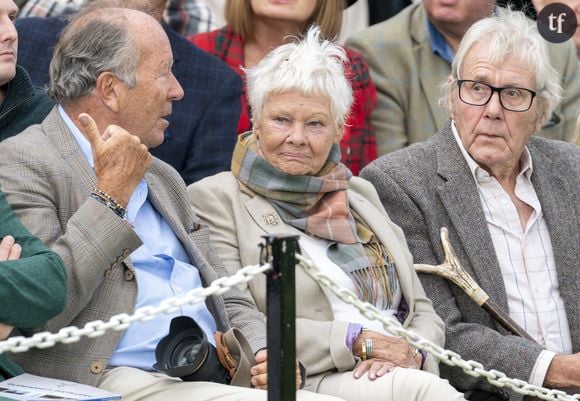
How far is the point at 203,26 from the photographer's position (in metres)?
7.22

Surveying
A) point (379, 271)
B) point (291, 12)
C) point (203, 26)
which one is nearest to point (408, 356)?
point (379, 271)

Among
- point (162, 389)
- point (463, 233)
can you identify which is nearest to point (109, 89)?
point (162, 389)

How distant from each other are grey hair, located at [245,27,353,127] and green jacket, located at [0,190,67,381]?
1432 mm

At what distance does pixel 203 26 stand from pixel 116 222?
10.5 feet

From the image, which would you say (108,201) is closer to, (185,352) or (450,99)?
(185,352)

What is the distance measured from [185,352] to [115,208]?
1.67 feet

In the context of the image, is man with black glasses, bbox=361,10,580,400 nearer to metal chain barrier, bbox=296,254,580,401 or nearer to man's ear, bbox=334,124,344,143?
man's ear, bbox=334,124,344,143

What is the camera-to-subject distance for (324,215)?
5129mm

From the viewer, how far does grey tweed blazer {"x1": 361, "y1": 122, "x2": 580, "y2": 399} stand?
17.4 feet

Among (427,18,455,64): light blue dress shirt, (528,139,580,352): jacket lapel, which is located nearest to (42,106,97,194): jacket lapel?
(528,139,580,352): jacket lapel

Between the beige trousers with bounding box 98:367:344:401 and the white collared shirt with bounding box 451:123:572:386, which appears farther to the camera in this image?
the white collared shirt with bounding box 451:123:572:386

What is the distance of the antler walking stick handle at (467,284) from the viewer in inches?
208

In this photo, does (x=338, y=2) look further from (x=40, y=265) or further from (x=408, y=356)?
(x=40, y=265)

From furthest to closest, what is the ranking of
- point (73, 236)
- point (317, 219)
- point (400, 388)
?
point (317, 219) → point (400, 388) → point (73, 236)
